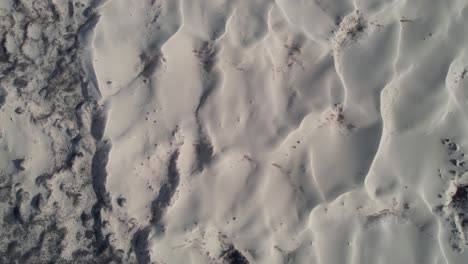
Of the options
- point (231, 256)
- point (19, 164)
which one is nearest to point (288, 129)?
point (231, 256)

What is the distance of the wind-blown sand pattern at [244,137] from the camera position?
2.63 meters

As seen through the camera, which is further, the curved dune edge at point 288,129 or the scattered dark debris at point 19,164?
the scattered dark debris at point 19,164

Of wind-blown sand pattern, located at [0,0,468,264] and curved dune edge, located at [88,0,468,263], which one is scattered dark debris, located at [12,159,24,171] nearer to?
wind-blown sand pattern, located at [0,0,468,264]

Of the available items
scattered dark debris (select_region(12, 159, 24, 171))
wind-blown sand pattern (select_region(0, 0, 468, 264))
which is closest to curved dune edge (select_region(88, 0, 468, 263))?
wind-blown sand pattern (select_region(0, 0, 468, 264))

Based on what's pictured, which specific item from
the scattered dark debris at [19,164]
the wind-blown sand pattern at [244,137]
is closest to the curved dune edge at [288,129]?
the wind-blown sand pattern at [244,137]

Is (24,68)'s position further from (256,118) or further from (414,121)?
(414,121)

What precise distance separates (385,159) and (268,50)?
110 centimetres

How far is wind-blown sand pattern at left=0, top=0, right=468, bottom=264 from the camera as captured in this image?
2.63 metres

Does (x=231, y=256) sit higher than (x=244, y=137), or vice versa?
(x=244, y=137)

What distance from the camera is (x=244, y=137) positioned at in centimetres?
271

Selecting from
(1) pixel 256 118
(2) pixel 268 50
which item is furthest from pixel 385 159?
(2) pixel 268 50

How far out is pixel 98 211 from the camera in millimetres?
2717

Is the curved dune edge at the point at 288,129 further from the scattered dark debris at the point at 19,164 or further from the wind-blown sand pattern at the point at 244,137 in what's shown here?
the scattered dark debris at the point at 19,164

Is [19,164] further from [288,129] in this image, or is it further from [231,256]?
[288,129]
